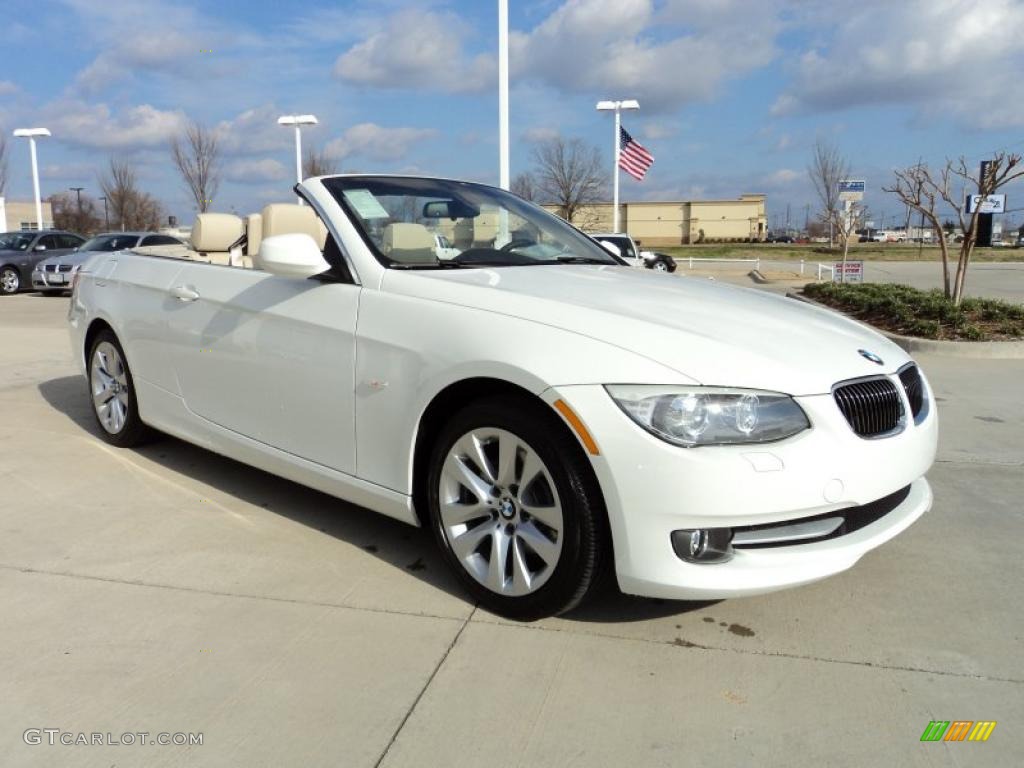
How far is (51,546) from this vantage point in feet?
12.0

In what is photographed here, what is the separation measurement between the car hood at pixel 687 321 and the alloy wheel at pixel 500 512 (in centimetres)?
49

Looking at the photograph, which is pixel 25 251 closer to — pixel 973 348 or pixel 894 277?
pixel 973 348

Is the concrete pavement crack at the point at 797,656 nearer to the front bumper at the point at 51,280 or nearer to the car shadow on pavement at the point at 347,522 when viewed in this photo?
the car shadow on pavement at the point at 347,522

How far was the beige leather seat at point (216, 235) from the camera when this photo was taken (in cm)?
518

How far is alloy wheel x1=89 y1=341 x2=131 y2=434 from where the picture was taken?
4.94 metres

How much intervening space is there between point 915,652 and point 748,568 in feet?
2.44

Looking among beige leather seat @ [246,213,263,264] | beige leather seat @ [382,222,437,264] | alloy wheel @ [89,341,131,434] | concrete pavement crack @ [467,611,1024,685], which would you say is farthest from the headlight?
alloy wheel @ [89,341,131,434]

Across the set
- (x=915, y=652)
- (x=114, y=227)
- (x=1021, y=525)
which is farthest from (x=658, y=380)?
(x=114, y=227)

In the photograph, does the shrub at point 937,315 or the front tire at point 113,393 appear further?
the shrub at point 937,315

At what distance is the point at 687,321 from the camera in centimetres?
289

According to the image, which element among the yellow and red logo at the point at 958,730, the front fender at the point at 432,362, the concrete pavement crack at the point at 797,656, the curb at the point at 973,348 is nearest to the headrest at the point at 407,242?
the front fender at the point at 432,362

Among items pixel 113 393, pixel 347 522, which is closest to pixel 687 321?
pixel 347 522

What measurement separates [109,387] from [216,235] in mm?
1172

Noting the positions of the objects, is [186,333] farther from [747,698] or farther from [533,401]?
[747,698]
